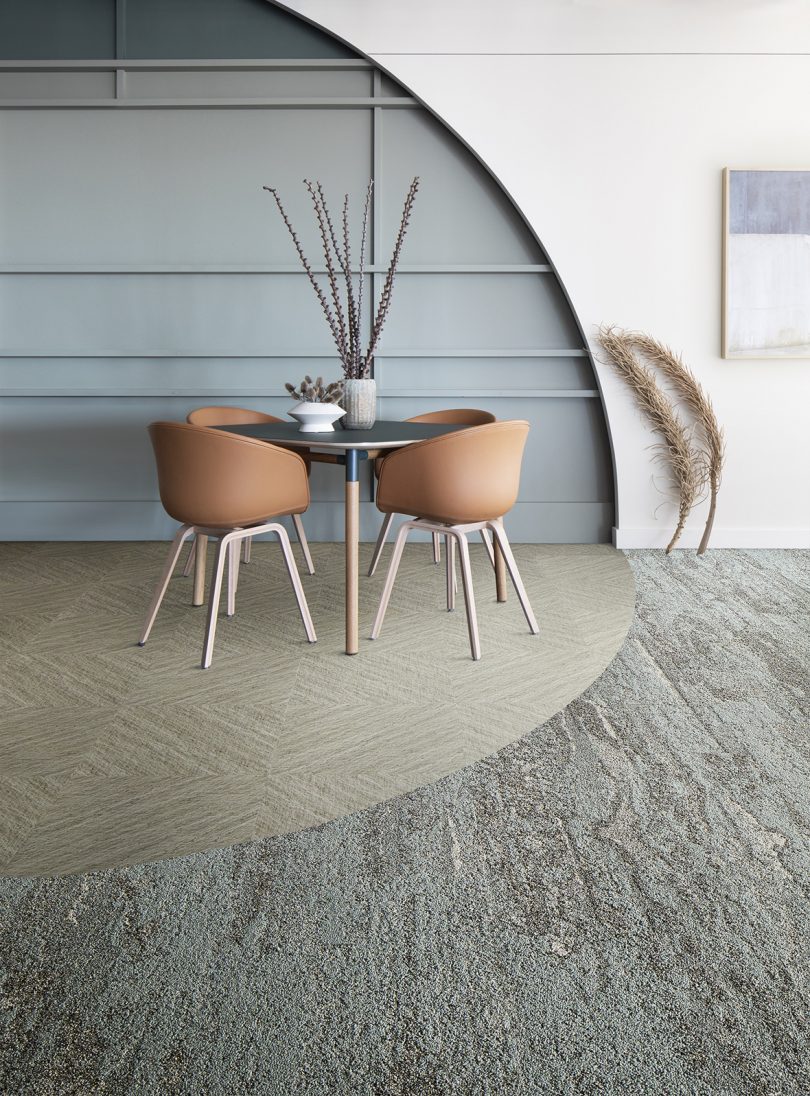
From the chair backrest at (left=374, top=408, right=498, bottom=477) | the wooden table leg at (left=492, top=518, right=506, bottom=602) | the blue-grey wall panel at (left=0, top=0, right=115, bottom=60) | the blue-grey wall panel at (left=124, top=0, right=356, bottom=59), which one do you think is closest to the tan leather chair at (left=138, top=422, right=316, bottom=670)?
the wooden table leg at (left=492, top=518, right=506, bottom=602)

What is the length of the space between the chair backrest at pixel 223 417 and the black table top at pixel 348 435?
34cm

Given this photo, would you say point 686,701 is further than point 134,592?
No

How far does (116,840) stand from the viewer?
6.16 feet

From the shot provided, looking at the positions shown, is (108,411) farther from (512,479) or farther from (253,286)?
(512,479)

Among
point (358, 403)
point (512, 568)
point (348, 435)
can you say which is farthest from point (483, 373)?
point (512, 568)

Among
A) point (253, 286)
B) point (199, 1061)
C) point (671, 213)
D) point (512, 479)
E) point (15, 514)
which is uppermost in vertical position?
point (671, 213)

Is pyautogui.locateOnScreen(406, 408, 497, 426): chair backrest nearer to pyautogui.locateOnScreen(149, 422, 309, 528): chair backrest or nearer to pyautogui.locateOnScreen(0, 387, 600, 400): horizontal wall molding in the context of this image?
pyautogui.locateOnScreen(0, 387, 600, 400): horizontal wall molding

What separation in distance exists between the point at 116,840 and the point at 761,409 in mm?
4002

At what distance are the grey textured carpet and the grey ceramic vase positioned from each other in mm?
1689

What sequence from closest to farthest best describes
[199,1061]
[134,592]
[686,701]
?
[199,1061], [686,701], [134,592]

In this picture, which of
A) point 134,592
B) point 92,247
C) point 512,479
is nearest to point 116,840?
point 512,479

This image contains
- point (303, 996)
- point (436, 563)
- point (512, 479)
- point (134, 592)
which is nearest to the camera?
point (303, 996)

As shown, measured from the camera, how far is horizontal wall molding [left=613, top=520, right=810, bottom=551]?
4.78 metres

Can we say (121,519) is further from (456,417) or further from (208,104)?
(208,104)
